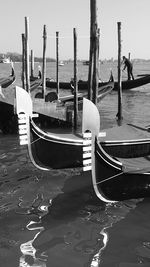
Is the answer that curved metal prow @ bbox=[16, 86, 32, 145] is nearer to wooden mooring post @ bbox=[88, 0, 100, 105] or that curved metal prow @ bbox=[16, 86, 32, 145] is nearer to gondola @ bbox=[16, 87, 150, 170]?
gondola @ bbox=[16, 87, 150, 170]

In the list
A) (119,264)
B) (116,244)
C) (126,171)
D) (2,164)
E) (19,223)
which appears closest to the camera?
(119,264)

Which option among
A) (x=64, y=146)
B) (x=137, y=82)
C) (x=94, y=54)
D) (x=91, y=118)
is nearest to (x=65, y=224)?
(x=91, y=118)

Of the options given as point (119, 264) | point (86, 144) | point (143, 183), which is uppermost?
point (86, 144)

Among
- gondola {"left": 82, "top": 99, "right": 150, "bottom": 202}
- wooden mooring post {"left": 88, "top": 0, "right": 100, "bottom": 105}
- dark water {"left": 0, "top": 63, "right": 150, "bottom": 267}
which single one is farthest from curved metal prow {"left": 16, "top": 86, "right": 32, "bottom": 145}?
wooden mooring post {"left": 88, "top": 0, "right": 100, "bottom": 105}

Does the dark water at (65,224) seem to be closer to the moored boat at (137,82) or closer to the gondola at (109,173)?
the gondola at (109,173)

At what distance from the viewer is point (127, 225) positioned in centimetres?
470

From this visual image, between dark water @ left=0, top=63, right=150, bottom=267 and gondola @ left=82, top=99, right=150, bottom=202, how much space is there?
0.66 feet

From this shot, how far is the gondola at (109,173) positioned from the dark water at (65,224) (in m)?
0.20

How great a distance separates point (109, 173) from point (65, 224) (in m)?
0.87

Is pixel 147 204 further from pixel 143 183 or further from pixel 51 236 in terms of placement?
pixel 51 236

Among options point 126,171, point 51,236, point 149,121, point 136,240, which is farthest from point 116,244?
point 149,121

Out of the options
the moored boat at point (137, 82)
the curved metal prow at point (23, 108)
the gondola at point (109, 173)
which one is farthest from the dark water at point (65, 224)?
the moored boat at point (137, 82)

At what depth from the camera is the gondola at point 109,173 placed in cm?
472

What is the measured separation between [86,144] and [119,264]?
5.05 feet
